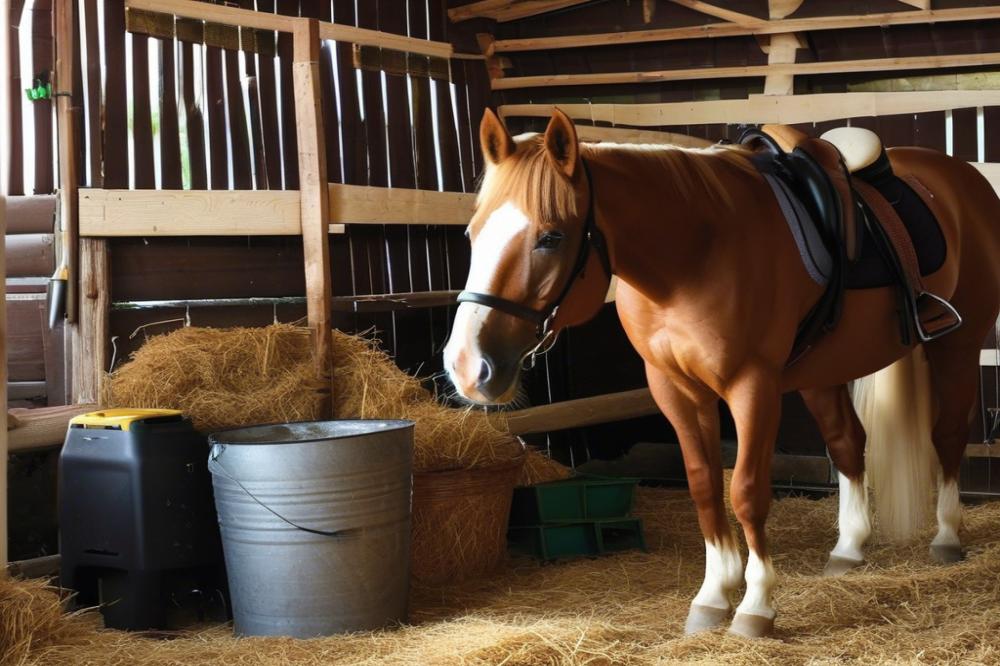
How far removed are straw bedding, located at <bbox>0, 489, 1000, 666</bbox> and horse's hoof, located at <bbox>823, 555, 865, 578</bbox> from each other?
6cm

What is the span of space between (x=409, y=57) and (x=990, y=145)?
10.00 ft

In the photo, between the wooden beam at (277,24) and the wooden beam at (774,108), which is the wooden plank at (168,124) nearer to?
the wooden beam at (277,24)

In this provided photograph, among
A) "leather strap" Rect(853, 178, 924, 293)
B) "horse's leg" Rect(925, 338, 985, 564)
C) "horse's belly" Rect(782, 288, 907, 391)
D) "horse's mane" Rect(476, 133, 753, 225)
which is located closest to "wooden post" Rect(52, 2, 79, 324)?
"horse's mane" Rect(476, 133, 753, 225)

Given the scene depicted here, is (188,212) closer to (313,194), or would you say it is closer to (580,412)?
(313,194)

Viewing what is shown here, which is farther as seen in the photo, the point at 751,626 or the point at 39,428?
the point at 39,428

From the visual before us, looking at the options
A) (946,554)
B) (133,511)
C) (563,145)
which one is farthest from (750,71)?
(133,511)

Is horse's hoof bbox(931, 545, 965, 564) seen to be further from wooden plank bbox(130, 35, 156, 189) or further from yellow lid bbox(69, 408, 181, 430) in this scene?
wooden plank bbox(130, 35, 156, 189)

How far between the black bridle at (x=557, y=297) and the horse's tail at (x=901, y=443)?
1.95m

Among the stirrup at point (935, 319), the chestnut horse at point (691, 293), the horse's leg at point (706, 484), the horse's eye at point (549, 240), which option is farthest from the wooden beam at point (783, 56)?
the horse's eye at point (549, 240)

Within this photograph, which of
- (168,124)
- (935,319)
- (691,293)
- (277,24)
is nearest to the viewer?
(691,293)

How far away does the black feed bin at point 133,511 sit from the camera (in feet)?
11.2

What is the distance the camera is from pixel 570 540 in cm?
457

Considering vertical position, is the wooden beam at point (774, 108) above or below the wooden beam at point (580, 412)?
above

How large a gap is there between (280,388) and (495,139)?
66.7 inches
